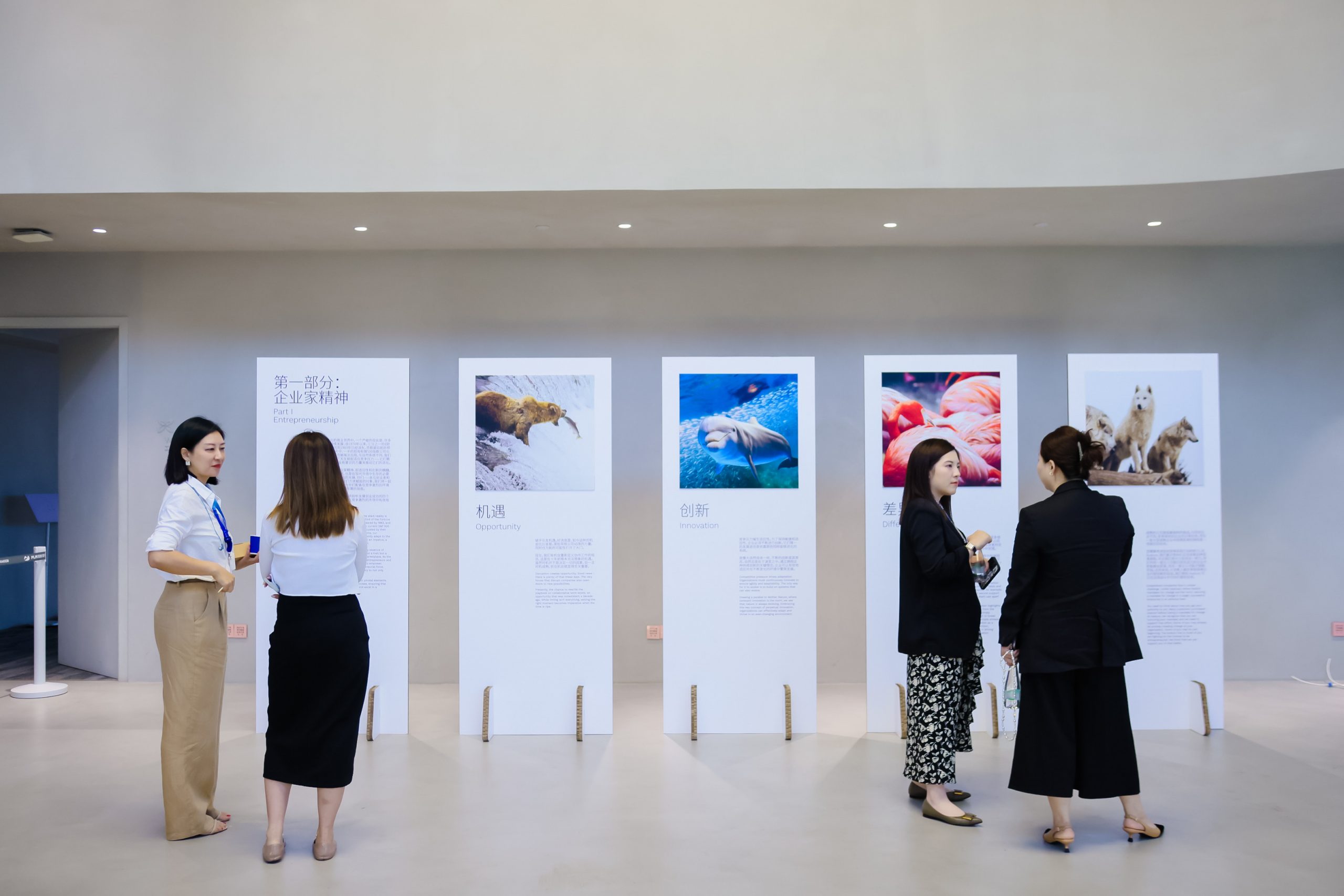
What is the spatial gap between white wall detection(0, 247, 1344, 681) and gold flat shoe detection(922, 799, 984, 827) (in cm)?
260

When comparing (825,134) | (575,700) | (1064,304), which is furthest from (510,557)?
(1064,304)

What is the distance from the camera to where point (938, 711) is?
3.60m

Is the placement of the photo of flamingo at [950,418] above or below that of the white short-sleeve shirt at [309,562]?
above

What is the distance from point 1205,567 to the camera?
4.91 meters

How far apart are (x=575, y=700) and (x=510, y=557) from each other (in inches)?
36.6

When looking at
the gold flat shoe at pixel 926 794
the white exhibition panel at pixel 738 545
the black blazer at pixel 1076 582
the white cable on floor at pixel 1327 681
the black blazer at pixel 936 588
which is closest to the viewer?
the black blazer at pixel 1076 582

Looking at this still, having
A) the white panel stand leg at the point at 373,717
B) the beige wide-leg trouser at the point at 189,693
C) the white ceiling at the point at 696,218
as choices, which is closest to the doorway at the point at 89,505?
the white ceiling at the point at 696,218

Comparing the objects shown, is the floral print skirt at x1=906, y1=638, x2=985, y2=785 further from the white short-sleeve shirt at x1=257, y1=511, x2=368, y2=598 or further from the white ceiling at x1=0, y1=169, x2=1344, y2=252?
the white ceiling at x1=0, y1=169, x2=1344, y2=252

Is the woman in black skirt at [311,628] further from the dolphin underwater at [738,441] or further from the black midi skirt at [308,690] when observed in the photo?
the dolphin underwater at [738,441]

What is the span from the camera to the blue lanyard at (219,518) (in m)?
3.40

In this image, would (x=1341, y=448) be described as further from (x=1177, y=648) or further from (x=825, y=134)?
(x=825, y=134)

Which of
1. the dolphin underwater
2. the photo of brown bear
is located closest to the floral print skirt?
the dolphin underwater

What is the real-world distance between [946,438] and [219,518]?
3.84 m

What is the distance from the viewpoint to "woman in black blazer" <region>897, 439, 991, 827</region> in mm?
3557
